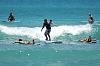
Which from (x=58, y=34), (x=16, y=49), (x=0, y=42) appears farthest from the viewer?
(x=58, y=34)

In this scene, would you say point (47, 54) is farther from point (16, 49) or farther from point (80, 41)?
point (80, 41)

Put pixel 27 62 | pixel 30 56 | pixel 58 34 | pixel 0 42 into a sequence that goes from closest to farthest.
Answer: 1. pixel 27 62
2. pixel 30 56
3. pixel 0 42
4. pixel 58 34

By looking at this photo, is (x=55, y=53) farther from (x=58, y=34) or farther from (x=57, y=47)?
(x=58, y=34)

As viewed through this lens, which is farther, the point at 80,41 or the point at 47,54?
the point at 80,41

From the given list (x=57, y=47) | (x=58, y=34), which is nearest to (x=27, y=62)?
(x=57, y=47)

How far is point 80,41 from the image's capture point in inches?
1391

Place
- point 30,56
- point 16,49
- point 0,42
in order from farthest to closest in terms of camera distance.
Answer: point 0,42
point 16,49
point 30,56

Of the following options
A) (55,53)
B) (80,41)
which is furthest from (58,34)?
(55,53)

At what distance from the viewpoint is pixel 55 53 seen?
2969 centimetres

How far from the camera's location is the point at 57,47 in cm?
3212

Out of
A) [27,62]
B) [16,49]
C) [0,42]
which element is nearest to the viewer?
[27,62]

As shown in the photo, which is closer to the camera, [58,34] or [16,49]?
[16,49]

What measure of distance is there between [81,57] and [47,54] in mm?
2293

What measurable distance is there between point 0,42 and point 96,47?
7.40 m
